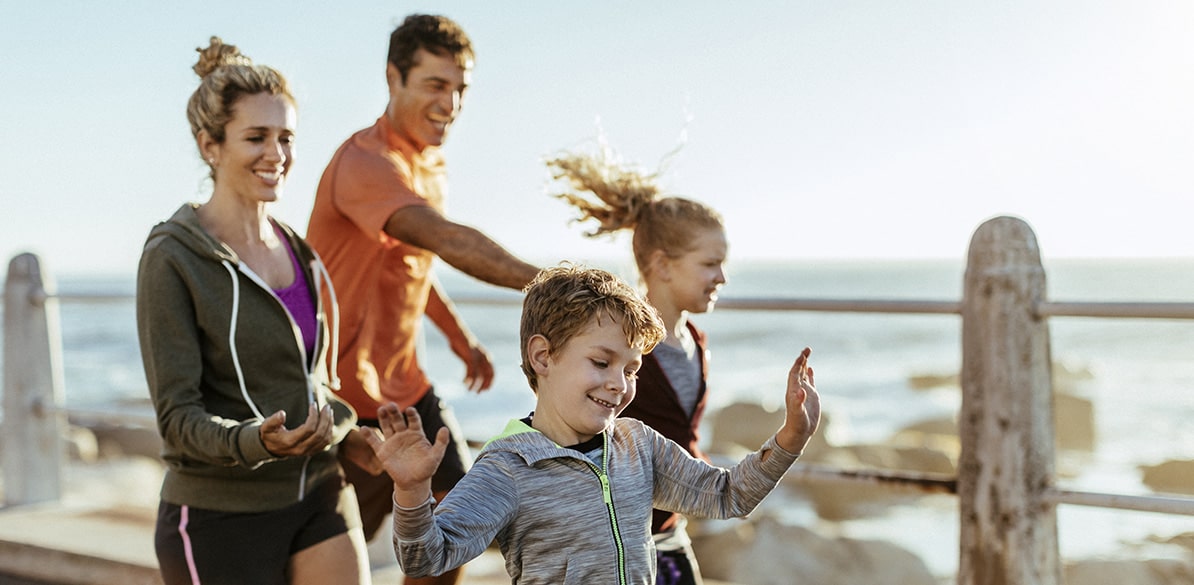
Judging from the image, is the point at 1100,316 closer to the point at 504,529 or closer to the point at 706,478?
the point at 706,478

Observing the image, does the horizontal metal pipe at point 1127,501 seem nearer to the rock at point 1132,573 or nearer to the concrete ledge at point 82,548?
the concrete ledge at point 82,548

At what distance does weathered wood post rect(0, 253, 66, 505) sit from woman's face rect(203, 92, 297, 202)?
117 inches

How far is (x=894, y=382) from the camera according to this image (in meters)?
32.9

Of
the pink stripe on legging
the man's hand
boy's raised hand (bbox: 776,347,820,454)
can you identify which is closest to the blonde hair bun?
the pink stripe on legging

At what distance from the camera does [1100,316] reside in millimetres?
2949

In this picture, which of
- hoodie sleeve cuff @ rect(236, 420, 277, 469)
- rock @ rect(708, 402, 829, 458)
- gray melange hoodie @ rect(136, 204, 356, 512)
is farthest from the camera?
rock @ rect(708, 402, 829, 458)

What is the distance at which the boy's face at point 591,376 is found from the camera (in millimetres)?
2066

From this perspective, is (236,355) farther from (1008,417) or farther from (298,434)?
(1008,417)

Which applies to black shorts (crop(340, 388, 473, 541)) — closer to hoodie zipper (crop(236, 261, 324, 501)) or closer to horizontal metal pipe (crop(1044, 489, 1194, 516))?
hoodie zipper (crop(236, 261, 324, 501))

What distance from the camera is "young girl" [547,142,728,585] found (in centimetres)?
273

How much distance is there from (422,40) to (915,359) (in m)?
35.9

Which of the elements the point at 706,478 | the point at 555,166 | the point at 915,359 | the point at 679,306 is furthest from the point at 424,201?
the point at 915,359

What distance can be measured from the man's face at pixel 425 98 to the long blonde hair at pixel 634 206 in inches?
12.2

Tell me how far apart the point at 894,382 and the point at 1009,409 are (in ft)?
101
